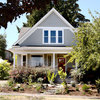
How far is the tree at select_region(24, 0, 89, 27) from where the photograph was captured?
1451 inches

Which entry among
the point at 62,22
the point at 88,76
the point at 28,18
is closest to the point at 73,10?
the point at 28,18

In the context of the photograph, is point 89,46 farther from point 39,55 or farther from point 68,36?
point 39,55

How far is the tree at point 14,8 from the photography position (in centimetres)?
544

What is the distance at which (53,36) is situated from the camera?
21453 mm

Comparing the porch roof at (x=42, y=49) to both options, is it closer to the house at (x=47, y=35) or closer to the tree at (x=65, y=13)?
the house at (x=47, y=35)

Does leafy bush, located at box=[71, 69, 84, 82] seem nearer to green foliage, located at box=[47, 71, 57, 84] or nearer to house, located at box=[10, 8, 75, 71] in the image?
green foliage, located at box=[47, 71, 57, 84]

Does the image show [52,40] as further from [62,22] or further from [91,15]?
[91,15]

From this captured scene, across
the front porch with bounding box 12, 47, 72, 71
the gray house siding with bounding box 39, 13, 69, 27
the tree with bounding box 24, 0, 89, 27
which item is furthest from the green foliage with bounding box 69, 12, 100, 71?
the tree with bounding box 24, 0, 89, 27

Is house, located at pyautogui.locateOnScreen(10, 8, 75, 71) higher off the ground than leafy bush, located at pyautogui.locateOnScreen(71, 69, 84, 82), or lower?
higher

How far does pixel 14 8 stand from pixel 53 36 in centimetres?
1591

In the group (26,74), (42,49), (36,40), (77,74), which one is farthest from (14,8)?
(36,40)

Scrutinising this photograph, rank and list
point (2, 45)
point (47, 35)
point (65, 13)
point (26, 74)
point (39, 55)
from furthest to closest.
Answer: point (2, 45) < point (65, 13) < point (39, 55) < point (47, 35) < point (26, 74)

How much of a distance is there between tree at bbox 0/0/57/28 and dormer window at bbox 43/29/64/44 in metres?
15.3

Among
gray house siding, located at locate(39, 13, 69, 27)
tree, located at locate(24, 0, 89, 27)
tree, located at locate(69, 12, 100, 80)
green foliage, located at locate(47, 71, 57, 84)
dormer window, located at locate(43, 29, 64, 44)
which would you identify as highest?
tree, located at locate(24, 0, 89, 27)
